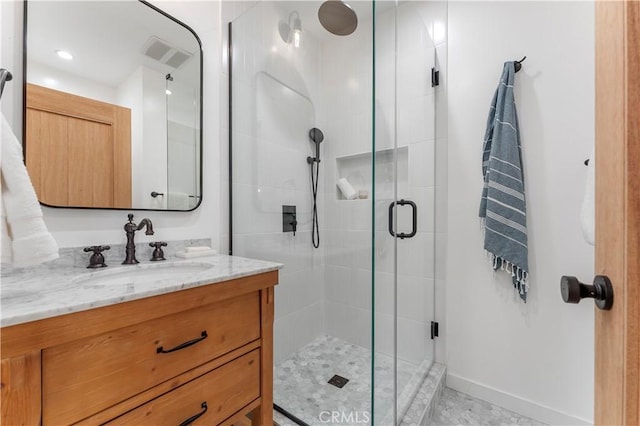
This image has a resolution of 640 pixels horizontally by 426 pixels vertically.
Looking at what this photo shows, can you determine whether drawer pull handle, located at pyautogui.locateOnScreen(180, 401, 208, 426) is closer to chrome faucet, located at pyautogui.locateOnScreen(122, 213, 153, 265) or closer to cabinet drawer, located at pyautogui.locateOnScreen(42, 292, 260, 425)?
cabinet drawer, located at pyautogui.locateOnScreen(42, 292, 260, 425)

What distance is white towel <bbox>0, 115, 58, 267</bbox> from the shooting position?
0.59 metres

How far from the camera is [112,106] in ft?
3.54

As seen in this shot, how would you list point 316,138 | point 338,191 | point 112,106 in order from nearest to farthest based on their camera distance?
point 112,106 < point 338,191 < point 316,138

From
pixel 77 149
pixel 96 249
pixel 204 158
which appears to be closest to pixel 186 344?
pixel 96 249

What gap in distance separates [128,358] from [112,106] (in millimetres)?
967

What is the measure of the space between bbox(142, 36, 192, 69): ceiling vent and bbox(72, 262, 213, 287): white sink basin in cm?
94

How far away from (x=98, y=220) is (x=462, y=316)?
1.90 metres

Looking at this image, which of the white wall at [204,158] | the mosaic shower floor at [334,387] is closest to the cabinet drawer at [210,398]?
the mosaic shower floor at [334,387]

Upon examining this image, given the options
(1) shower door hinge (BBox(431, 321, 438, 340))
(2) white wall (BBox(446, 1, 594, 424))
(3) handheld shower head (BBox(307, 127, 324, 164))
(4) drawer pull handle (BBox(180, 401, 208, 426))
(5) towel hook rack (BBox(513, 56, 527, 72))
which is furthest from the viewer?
(3) handheld shower head (BBox(307, 127, 324, 164))

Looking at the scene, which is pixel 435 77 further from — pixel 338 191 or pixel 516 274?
pixel 516 274

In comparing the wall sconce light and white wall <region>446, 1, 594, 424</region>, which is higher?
the wall sconce light

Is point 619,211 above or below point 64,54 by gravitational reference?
below

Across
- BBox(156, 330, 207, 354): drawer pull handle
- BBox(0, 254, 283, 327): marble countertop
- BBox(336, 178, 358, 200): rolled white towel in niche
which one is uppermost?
BBox(336, 178, 358, 200): rolled white towel in niche

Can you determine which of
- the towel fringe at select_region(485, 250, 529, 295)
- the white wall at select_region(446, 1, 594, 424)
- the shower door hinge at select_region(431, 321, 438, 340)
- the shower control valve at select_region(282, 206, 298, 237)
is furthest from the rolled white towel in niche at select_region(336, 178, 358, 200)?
the shower door hinge at select_region(431, 321, 438, 340)
